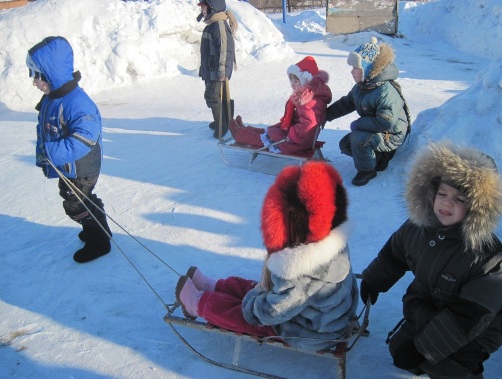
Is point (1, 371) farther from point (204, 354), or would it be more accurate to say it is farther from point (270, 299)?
point (270, 299)

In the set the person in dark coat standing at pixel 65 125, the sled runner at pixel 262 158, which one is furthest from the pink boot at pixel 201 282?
the sled runner at pixel 262 158

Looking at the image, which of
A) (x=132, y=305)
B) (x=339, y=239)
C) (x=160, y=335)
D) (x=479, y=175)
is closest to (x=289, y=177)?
(x=339, y=239)

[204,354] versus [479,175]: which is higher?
[479,175]

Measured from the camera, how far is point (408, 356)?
2.24 meters

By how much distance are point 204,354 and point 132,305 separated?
2.32ft

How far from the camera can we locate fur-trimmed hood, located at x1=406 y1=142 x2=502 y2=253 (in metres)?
1.94

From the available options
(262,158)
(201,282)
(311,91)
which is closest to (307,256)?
(201,282)

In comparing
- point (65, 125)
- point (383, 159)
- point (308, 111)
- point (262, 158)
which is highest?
point (65, 125)

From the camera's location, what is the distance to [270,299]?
2119 mm

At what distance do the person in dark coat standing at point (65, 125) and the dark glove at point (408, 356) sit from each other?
1.87m

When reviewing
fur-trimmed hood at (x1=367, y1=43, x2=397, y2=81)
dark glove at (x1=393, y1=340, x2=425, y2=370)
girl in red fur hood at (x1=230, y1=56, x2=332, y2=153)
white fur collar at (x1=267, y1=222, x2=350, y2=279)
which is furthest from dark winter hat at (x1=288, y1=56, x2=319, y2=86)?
dark glove at (x1=393, y1=340, x2=425, y2=370)

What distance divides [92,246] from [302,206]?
215 centimetres

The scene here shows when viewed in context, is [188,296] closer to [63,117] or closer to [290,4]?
[63,117]

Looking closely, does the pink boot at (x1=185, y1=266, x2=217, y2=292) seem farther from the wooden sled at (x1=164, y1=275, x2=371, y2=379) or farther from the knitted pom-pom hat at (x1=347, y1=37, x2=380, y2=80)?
the knitted pom-pom hat at (x1=347, y1=37, x2=380, y2=80)
